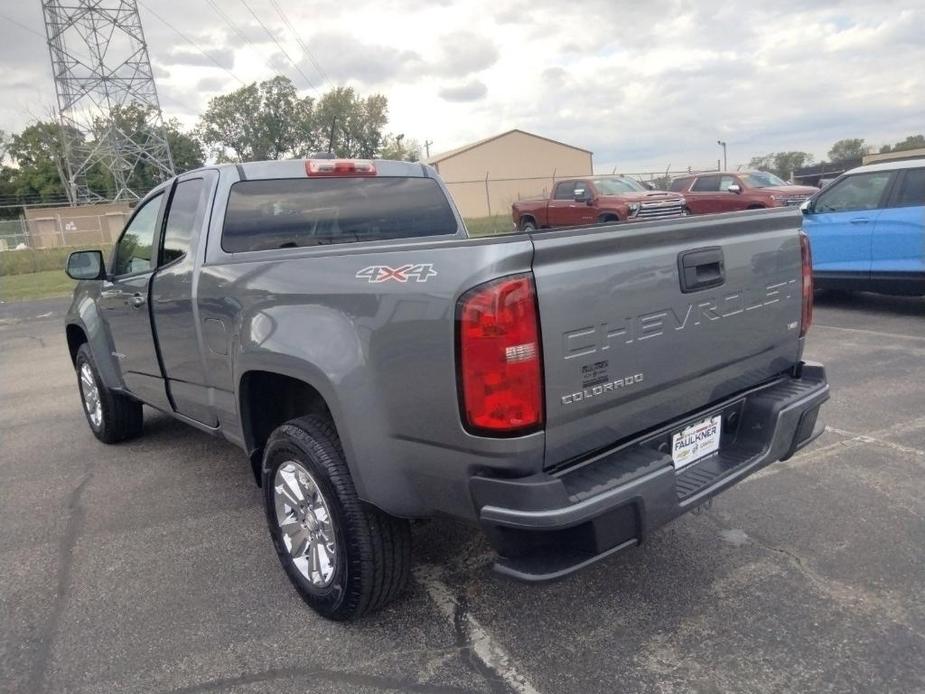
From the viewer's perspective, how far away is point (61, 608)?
3.21m

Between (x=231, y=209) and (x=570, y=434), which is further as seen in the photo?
(x=231, y=209)

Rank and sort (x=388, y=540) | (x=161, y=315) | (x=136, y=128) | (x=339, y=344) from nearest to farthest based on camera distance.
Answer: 1. (x=339, y=344)
2. (x=388, y=540)
3. (x=161, y=315)
4. (x=136, y=128)

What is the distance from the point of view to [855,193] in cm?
877

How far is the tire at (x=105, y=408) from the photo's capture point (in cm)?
530

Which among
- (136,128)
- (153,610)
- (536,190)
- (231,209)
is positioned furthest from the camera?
(136,128)

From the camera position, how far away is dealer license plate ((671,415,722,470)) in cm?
274

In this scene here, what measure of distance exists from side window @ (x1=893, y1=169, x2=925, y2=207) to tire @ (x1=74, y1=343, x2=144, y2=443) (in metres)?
7.96

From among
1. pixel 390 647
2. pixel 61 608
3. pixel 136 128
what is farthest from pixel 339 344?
pixel 136 128

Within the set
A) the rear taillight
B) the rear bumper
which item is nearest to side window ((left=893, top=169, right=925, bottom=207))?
the rear taillight

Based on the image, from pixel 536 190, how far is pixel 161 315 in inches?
1584

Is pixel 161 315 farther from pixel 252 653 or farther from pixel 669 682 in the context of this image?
pixel 669 682

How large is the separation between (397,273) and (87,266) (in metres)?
3.27

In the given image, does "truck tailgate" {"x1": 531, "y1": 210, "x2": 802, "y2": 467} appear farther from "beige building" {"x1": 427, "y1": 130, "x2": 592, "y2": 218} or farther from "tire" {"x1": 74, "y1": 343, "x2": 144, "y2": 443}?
"beige building" {"x1": 427, "y1": 130, "x2": 592, "y2": 218}

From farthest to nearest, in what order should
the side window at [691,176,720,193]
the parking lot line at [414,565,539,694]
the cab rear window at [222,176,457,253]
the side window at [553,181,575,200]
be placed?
the side window at [553,181,575,200], the side window at [691,176,720,193], the cab rear window at [222,176,457,253], the parking lot line at [414,565,539,694]
